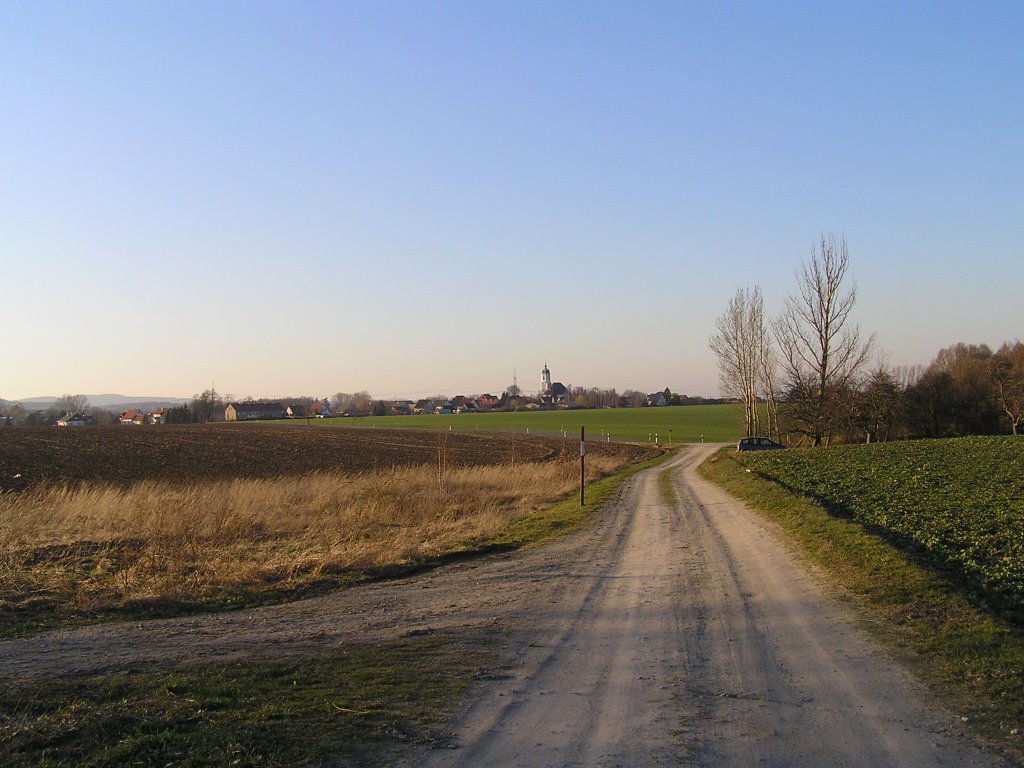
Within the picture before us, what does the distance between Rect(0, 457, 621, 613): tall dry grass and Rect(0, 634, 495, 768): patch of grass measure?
496 centimetres

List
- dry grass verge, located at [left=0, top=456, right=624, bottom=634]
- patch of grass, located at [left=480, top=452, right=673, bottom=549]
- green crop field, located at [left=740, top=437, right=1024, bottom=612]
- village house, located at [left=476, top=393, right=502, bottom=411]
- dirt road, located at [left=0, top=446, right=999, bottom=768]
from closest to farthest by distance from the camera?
dirt road, located at [left=0, top=446, right=999, bottom=768]
green crop field, located at [left=740, top=437, right=1024, bottom=612]
dry grass verge, located at [left=0, top=456, right=624, bottom=634]
patch of grass, located at [left=480, top=452, right=673, bottom=549]
village house, located at [left=476, top=393, right=502, bottom=411]

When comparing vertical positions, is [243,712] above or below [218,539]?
above

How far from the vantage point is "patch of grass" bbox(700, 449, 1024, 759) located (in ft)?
19.3

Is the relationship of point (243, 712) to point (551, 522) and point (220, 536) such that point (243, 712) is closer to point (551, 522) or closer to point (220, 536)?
point (220, 536)

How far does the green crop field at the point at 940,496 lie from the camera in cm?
1070

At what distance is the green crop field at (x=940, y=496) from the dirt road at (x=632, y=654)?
6.62 ft

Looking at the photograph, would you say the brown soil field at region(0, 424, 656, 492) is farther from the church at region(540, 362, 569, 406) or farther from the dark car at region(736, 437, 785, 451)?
the church at region(540, 362, 569, 406)

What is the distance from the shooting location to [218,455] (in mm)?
47625

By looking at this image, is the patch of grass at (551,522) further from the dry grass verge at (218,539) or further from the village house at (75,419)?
the village house at (75,419)

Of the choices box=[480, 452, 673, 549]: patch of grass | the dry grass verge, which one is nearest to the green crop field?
box=[480, 452, 673, 549]: patch of grass

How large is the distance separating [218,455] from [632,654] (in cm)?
4419

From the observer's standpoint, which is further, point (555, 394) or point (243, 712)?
point (555, 394)

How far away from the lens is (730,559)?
13.0 meters

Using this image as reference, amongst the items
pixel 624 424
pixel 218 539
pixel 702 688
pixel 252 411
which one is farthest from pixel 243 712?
pixel 252 411
